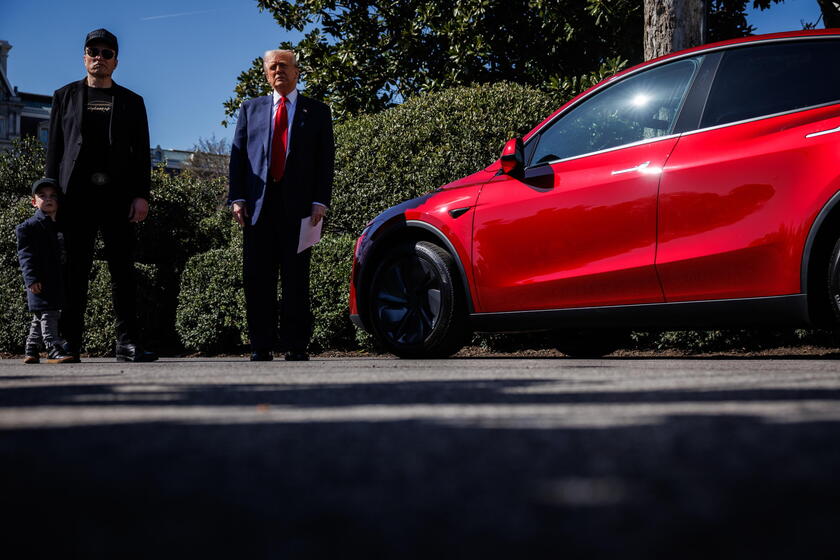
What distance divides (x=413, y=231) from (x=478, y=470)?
456cm

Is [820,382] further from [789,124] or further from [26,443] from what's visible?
[26,443]

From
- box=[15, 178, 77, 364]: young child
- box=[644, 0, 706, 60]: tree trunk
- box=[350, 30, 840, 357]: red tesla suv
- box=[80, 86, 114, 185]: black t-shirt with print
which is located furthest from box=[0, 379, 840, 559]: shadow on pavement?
box=[644, 0, 706, 60]: tree trunk

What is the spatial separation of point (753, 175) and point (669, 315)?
2.79 feet

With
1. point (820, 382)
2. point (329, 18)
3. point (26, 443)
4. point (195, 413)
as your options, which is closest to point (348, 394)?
point (195, 413)

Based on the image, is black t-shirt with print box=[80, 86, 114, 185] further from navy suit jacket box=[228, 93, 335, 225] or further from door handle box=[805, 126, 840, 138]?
door handle box=[805, 126, 840, 138]

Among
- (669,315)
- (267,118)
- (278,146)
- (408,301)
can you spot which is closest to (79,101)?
(267,118)

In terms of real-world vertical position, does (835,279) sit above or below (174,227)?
below

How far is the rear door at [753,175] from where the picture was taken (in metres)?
4.32

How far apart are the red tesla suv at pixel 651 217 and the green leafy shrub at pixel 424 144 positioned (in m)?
2.81

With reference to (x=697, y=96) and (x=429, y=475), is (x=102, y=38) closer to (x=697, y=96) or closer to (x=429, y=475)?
(x=697, y=96)

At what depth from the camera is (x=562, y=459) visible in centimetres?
175

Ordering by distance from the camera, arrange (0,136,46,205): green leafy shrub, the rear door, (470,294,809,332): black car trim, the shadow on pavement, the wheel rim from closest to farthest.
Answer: the shadow on pavement < the rear door < (470,294,809,332): black car trim < the wheel rim < (0,136,46,205): green leafy shrub

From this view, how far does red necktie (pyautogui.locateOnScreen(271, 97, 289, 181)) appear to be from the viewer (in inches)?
244

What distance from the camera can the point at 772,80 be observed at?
472 centimetres
